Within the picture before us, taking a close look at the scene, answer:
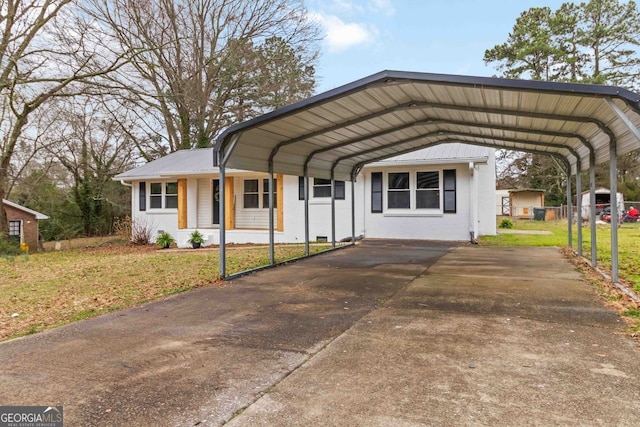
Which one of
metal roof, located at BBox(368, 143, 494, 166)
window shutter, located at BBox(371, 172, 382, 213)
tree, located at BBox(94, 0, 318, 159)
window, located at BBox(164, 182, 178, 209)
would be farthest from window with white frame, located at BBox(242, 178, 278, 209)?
tree, located at BBox(94, 0, 318, 159)

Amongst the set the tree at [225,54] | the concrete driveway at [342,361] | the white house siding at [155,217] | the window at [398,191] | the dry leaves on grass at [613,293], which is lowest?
the concrete driveway at [342,361]

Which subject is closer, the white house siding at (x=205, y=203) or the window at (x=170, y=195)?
the white house siding at (x=205, y=203)

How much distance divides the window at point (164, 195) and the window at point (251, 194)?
3.42 metres

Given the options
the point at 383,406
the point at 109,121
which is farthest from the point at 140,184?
A: the point at 383,406

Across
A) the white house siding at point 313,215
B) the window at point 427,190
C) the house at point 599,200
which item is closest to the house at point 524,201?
the house at point 599,200

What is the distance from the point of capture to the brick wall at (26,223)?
2477cm

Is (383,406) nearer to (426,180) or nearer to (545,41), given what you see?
(426,180)

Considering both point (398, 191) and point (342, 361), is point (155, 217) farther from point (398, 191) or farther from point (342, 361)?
point (342, 361)

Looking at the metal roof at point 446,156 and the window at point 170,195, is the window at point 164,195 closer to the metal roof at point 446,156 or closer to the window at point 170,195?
the window at point 170,195

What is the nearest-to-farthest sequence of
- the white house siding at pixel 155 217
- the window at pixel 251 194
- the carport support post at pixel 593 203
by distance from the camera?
the carport support post at pixel 593 203 < the window at pixel 251 194 < the white house siding at pixel 155 217

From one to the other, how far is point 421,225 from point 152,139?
19.4 meters

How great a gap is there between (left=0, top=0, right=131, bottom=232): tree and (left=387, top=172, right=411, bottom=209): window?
10.8 m

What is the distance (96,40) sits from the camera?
57.3 feet

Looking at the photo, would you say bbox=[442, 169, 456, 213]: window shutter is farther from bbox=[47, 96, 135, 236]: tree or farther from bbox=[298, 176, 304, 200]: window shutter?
bbox=[47, 96, 135, 236]: tree
